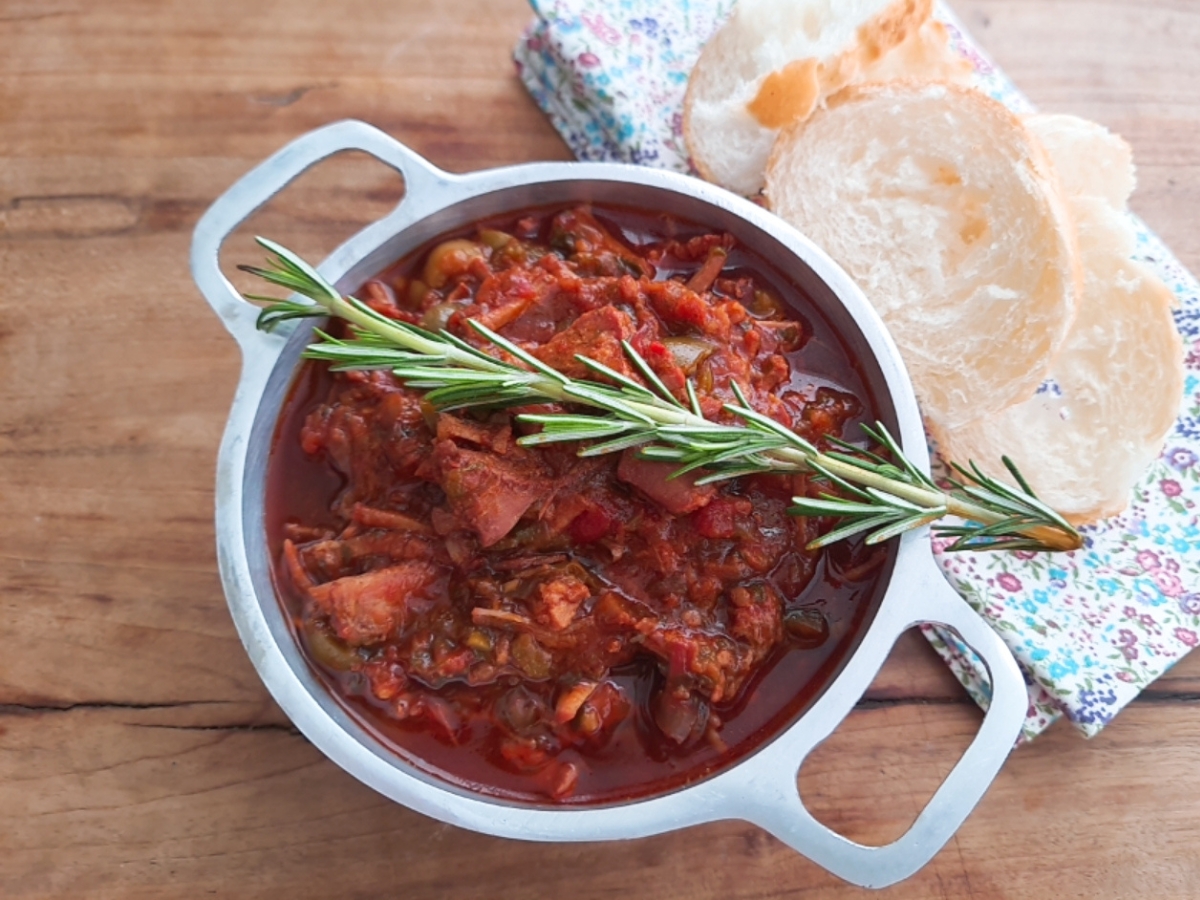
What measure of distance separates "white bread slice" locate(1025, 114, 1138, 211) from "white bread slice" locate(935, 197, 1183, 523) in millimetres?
71

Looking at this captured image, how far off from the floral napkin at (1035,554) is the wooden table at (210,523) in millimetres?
175

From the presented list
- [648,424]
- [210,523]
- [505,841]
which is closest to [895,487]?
[648,424]

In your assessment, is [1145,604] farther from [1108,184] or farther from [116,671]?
[116,671]

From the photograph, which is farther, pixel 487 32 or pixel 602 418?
pixel 487 32

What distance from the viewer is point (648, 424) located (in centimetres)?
175

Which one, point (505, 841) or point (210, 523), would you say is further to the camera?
point (210, 523)

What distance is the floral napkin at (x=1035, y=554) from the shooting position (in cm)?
227

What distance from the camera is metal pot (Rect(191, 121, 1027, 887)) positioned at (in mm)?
1845

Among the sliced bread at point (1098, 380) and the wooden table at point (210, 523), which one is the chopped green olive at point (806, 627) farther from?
the sliced bread at point (1098, 380)

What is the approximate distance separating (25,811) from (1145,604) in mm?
2844

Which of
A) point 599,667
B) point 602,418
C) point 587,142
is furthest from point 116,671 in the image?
point 587,142

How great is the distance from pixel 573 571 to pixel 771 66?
140 centimetres

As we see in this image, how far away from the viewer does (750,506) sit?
196 centimetres

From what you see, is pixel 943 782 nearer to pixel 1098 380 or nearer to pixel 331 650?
pixel 1098 380
